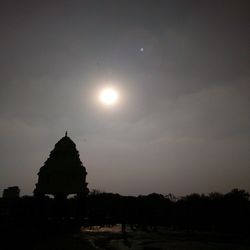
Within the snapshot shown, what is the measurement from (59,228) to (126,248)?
13.9 m

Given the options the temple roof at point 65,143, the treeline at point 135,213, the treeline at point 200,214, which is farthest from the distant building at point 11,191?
the temple roof at point 65,143

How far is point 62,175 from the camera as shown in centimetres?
4059

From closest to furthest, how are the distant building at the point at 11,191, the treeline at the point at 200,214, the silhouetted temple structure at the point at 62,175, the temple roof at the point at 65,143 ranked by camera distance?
the silhouetted temple structure at the point at 62,175
the temple roof at the point at 65,143
the treeline at the point at 200,214
the distant building at the point at 11,191

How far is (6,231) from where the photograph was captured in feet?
81.7

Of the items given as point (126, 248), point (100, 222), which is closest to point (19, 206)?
point (100, 222)

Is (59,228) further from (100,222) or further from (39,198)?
(100,222)

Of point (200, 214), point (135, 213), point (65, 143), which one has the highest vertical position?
point (65, 143)

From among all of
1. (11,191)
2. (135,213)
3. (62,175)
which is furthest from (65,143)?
(11,191)

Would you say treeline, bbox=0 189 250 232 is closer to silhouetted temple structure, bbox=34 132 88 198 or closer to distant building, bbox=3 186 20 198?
silhouetted temple structure, bbox=34 132 88 198

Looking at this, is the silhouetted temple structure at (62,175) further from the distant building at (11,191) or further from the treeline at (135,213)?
the distant building at (11,191)

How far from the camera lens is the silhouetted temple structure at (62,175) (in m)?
40.4

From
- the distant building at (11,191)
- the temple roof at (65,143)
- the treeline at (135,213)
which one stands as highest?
the distant building at (11,191)

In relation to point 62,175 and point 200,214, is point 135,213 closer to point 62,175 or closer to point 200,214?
point 200,214

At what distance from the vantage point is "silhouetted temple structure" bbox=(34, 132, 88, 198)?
40.4 metres
